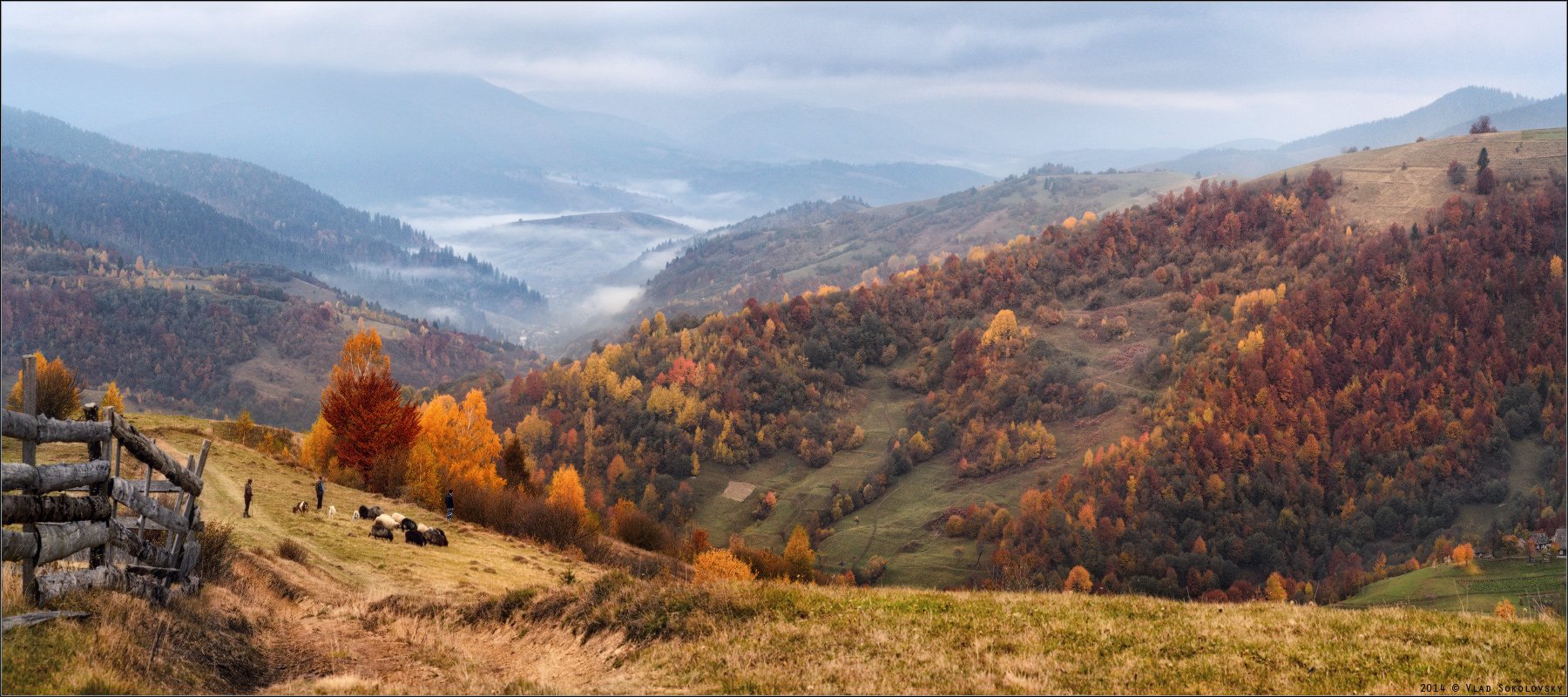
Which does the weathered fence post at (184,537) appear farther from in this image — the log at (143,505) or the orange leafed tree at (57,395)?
the orange leafed tree at (57,395)

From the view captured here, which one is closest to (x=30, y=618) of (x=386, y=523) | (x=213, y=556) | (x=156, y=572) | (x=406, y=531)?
(x=156, y=572)

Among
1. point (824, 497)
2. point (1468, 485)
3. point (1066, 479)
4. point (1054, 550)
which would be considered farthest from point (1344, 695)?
point (1468, 485)

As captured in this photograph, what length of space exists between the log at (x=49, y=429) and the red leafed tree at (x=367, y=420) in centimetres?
5312

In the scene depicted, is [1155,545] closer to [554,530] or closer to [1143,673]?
[554,530]

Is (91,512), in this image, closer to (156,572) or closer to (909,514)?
(156,572)

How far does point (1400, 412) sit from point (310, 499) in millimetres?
204571

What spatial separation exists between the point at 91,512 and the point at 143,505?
41.1 inches

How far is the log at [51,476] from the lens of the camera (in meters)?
11.8

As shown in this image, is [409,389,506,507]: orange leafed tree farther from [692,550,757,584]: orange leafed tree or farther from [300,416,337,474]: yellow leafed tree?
[692,550,757,584]: orange leafed tree

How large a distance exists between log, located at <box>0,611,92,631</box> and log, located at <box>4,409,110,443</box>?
2.35 metres

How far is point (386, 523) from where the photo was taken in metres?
38.6

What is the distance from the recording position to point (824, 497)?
190 meters

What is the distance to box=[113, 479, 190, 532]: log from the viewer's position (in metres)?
14.2

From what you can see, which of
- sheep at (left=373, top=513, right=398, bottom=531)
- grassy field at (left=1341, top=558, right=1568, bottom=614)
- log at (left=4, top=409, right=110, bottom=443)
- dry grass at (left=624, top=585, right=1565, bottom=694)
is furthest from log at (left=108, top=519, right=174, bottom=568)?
grassy field at (left=1341, top=558, right=1568, bottom=614)
